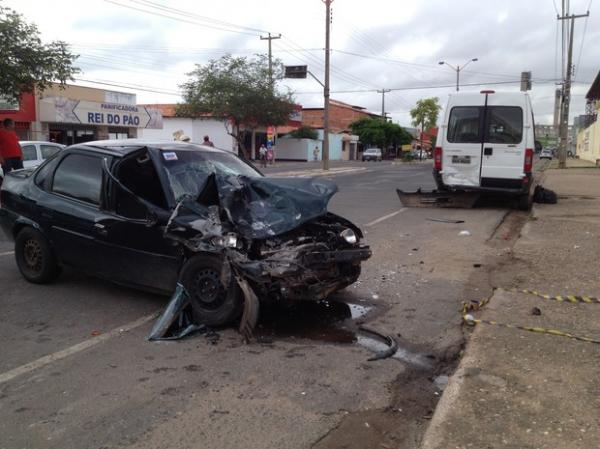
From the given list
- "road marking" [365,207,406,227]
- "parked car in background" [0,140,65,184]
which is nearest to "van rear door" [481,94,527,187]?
"road marking" [365,207,406,227]

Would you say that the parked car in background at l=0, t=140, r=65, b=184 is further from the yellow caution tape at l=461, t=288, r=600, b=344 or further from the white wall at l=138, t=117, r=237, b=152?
the white wall at l=138, t=117, r=237, b=152

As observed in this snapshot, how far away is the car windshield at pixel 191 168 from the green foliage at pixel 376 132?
7185cm

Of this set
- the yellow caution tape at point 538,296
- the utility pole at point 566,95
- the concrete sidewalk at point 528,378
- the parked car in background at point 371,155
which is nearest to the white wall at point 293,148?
the parked car in background at point 371,155

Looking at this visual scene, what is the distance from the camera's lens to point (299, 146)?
6159 cm

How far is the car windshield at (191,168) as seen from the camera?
17.3 ft

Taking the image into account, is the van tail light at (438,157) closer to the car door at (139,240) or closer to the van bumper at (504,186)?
the van bumper at (504,186)

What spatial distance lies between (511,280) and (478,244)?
2490 millimetres

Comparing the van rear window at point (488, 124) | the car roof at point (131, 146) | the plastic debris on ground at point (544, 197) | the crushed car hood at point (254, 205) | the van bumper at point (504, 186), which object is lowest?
the plastic debris on ground at point (544, 197)

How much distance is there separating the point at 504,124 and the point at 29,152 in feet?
38.0

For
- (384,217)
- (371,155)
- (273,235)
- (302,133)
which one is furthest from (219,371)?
(371,155)

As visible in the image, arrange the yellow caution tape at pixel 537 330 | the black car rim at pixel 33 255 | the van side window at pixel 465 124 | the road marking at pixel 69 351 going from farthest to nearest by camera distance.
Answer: the van side window at pixel 465 124 → the black car rim at pixel 33 255 → the yellow caution tape at pixel 537 330 → the road marking at pixel 69 351

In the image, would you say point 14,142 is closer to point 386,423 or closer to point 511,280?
point 511,280

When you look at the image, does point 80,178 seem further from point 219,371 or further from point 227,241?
point 219,371

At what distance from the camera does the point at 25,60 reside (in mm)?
15984
